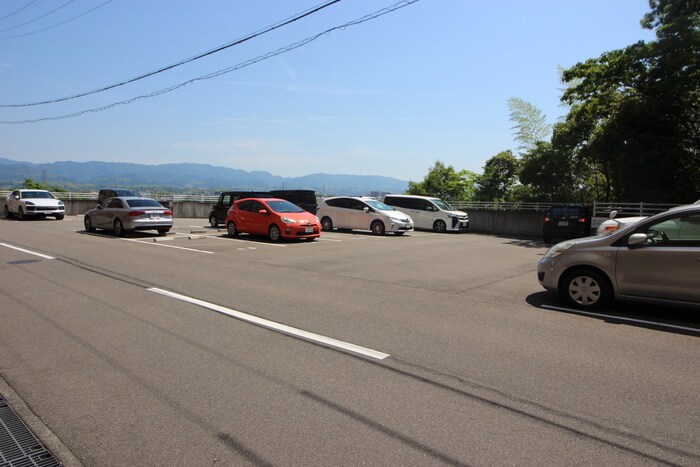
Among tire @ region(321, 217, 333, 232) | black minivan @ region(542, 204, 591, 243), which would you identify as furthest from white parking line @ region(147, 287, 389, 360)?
black minivan @ region(542, 204, 591, 243)

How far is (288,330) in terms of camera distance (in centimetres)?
532

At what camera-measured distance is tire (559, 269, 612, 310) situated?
637 cm

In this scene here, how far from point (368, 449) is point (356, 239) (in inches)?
564

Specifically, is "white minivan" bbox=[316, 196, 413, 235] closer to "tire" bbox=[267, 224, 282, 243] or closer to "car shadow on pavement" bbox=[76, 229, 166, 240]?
"tire" bbox=[267, 224, 282, 243]

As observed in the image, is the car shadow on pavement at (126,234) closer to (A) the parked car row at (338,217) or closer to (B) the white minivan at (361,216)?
(A) the parked car row at (338,217)

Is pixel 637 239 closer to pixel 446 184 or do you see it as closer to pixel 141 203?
pixel 141 203

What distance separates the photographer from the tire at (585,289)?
6.37 m

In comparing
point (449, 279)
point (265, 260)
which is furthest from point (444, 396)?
point (265, 260)

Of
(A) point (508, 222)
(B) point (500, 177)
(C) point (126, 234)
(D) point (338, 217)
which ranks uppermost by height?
(B) point (500, 177)

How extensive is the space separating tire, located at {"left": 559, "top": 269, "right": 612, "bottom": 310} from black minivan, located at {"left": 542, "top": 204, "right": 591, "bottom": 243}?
486 inches

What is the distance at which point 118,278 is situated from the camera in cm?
851

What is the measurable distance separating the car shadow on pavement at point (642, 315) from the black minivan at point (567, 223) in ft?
39.0

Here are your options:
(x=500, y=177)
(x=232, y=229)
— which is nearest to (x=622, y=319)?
(x=232, y=229)

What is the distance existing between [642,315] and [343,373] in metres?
4.77
